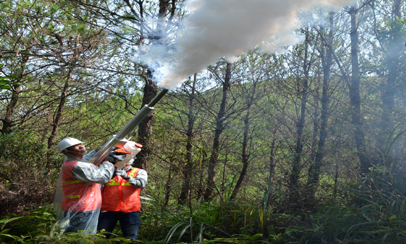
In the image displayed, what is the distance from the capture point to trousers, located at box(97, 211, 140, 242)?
347 centimetres

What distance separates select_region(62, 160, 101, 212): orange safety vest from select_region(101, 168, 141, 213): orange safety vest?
1.06 feet

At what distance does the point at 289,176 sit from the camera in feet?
19.7

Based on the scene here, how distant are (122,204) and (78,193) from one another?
59 centimetres

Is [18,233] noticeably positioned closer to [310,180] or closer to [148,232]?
[148,232]

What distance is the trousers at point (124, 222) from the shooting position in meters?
3.47

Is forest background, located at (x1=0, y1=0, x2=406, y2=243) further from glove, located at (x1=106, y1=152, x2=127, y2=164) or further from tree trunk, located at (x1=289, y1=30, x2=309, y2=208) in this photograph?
glove, located at (x1=106, y1=152, x2=127, y2=164)

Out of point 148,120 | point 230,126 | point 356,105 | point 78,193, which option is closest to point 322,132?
point 356,105

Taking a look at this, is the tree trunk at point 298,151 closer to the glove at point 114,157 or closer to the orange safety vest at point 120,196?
the orange safety vest at point 120,196

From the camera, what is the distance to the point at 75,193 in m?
3.10

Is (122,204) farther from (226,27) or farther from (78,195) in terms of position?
(226,27)

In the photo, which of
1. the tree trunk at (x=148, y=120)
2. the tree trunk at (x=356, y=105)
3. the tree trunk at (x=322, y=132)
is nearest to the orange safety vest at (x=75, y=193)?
the tree trunk at (x=148, y=120)

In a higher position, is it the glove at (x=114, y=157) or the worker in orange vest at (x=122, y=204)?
the glove at (x=114, y=157)

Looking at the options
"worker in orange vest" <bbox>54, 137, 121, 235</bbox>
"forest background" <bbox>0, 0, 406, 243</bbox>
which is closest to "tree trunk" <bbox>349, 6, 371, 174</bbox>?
"forest background" <bbox>0, 0, 406, 243</bbox>

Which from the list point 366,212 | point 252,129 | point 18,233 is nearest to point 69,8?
point 18,233
